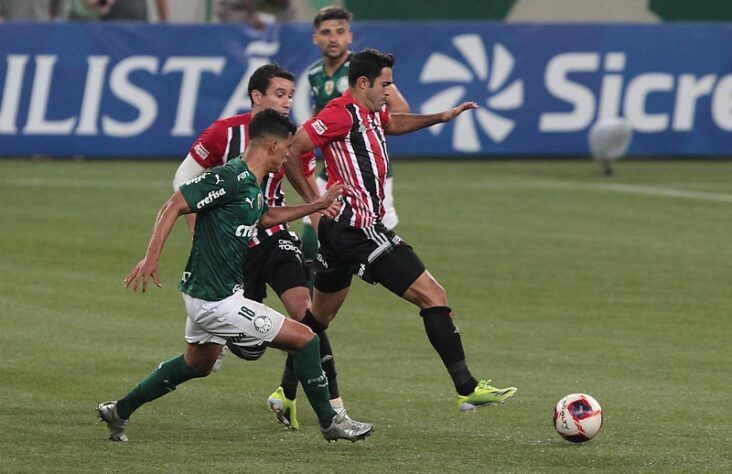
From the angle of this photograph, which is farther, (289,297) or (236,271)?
(289,297)

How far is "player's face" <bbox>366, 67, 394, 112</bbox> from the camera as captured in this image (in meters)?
9.87

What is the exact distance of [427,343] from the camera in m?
12.8

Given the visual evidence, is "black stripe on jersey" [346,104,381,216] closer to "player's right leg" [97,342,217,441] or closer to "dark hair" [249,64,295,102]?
"dark hair" [249,64,295,102]

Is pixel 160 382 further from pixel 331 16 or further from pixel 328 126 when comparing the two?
pixel 331 16

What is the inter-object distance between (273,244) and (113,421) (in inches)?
59.4

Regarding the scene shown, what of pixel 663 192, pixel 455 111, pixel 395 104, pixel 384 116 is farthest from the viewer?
pixel 663 192

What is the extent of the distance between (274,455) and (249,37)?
1603 centimetres

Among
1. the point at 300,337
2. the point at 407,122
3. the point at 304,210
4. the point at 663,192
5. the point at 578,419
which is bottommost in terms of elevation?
the point at 663,192

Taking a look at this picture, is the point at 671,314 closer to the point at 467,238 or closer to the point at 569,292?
the point at 569,292

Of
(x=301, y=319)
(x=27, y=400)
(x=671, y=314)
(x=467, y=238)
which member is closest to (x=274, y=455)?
(x=301, y=319)

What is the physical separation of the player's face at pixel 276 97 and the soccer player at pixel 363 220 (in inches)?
9.3

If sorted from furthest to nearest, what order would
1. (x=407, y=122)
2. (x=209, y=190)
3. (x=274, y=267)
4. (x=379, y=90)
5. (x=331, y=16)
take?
(x=331, y=16) < (x=407, y=122) < (x=379, y=90) < (x=274, y=267) < (x=209, y=190)

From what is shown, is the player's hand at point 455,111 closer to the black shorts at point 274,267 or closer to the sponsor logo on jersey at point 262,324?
the black shorts at point 274,267

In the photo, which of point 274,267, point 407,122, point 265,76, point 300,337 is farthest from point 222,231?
point 407,122
